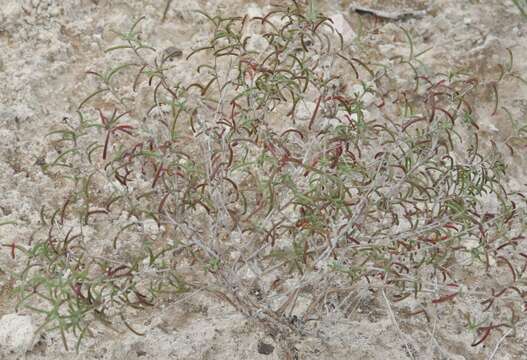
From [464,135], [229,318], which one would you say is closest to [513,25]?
[464,135]

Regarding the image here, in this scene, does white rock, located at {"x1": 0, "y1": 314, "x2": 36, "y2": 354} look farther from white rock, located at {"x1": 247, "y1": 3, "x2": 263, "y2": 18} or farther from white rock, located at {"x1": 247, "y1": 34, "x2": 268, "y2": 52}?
white rock, located at {"x1": 247, "y1": 3, "x2": 263, "y2": 18}

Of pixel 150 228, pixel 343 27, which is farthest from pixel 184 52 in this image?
pixel 150 228

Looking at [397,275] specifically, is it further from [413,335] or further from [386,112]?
[386,112]

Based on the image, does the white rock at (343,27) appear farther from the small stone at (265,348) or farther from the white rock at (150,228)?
the small stone at (265,348)

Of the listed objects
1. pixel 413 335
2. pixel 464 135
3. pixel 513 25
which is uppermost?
pixel 513 25

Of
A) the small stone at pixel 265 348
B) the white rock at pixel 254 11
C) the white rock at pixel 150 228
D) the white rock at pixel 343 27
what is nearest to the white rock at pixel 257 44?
the white rock at pixel 254 11

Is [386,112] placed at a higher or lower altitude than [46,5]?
lower

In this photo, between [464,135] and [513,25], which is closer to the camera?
[464,135]
